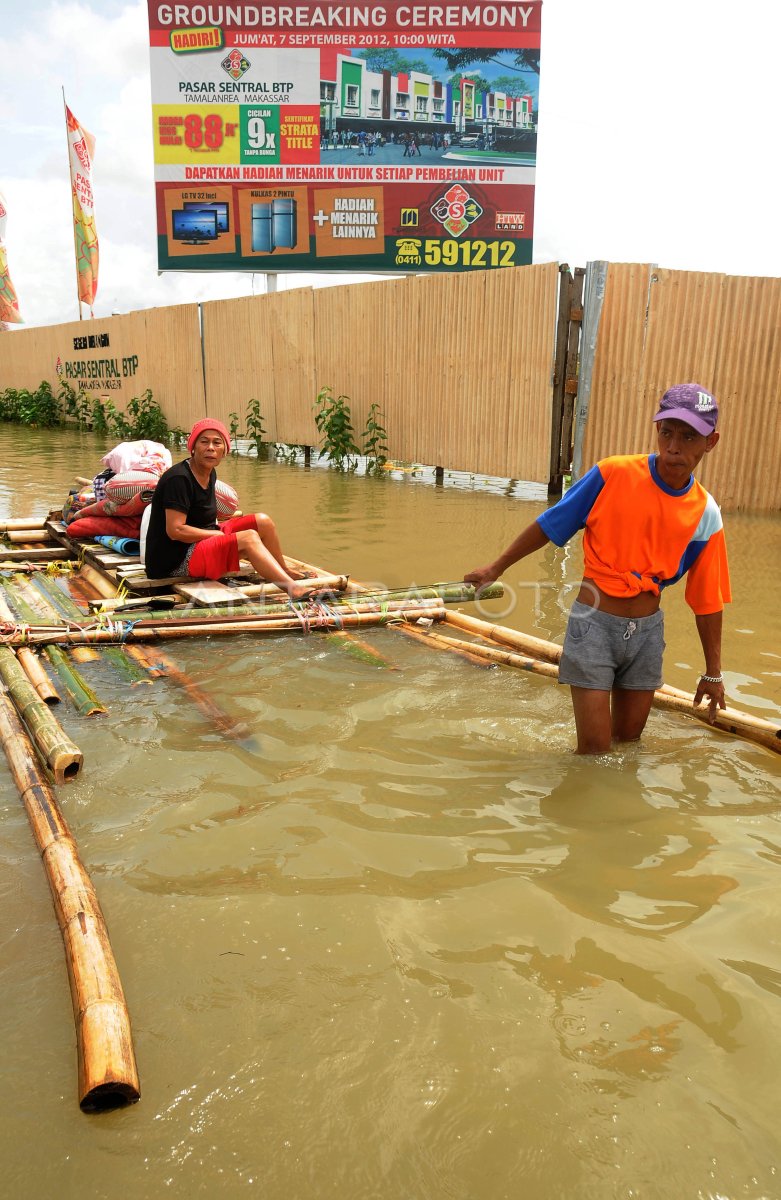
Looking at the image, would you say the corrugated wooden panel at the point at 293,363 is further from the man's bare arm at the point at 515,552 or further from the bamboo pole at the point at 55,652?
the man's bare arm at the point at 515,552

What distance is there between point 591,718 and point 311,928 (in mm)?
1448

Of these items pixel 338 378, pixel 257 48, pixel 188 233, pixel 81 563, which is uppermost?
pixel 257 48

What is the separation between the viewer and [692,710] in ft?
12.6

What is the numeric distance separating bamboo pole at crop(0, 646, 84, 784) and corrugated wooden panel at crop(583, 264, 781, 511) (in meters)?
6.53

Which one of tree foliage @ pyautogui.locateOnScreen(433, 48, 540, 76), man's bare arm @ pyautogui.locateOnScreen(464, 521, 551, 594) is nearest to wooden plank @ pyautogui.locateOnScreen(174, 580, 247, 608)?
man's bare arm @ pyautogui.locateOnScreen(464, 521, 551, 594)

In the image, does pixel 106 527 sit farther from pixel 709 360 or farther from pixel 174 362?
pixel 174 362

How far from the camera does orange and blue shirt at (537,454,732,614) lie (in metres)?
3.13

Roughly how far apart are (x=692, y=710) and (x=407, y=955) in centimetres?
205

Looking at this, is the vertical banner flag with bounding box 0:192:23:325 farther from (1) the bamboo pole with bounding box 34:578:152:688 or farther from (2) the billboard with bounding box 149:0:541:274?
(1) the bamboo pole with bounding box 34:578:152:688

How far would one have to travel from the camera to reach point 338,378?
479 inches

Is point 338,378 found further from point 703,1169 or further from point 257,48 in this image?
point 703,1169

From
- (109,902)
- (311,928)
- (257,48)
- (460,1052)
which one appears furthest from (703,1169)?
(257,48)

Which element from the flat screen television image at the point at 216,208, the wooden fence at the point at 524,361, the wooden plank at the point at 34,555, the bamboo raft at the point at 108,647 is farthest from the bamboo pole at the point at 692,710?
the flat screen television image at the point at 216,208

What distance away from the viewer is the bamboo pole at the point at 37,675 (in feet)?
12.9
